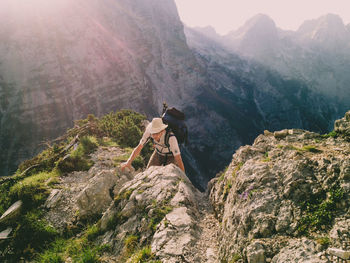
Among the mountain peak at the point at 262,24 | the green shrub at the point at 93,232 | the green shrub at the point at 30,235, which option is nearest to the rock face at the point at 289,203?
the green shrub at the point at 93,232

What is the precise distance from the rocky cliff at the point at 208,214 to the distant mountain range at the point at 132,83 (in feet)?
122

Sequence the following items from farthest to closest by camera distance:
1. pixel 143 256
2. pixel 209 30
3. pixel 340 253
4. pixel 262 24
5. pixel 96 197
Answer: pixel 209 30 < pixel 262 24 < pixel 96 197 < pixel 143 256 < pixel 340 253

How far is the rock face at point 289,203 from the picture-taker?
2375 mm

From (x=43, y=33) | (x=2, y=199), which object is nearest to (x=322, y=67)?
(x=43, y=33)

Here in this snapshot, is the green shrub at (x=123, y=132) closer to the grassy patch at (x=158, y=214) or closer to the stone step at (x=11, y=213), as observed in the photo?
the stone step at (x=11, y=213)

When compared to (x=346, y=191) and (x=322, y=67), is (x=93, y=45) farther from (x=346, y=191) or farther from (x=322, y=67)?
(x=322, y=67)

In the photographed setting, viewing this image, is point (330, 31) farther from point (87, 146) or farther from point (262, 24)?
point (87, 146)

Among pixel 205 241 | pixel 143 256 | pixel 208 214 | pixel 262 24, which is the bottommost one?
pixel 208 214

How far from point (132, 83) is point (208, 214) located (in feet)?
171

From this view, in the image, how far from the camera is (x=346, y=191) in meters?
2.42

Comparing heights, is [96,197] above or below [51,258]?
above

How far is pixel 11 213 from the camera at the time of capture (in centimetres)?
525

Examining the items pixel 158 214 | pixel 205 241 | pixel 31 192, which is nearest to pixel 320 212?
pixel 205 241

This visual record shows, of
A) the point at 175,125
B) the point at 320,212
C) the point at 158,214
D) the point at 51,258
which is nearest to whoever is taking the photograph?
the point at 320,212
